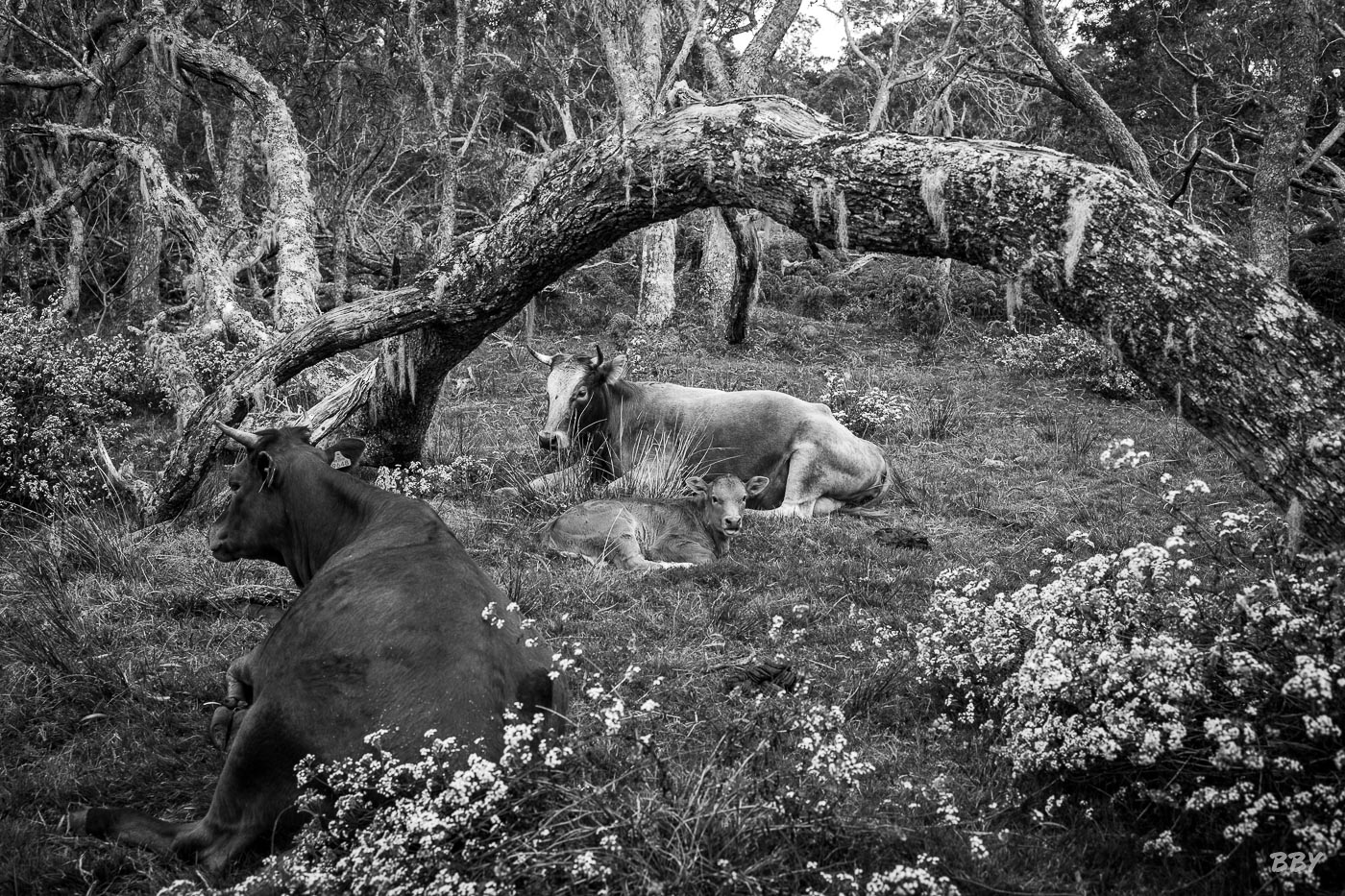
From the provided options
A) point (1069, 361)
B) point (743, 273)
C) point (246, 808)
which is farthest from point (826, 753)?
point (1069, 361)

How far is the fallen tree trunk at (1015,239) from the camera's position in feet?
12.9

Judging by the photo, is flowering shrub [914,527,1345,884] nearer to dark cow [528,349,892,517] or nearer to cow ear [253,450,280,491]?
cow ear [253,450,280,491]

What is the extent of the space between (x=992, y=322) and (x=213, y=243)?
12463 millimetres

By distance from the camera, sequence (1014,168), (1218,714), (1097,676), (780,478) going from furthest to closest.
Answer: (780,478)
(1014,168)
(1097,676)
(1218,714)

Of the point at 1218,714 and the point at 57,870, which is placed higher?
the point at 1218,714

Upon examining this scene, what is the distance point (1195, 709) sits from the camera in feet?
12.7

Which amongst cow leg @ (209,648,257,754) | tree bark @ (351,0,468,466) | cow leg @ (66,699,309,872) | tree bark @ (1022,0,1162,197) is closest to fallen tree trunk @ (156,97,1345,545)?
tree bark @ (351,0,468,466)

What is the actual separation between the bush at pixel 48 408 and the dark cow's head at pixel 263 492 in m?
3.32

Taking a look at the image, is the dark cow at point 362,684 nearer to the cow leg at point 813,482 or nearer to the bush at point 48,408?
the cow leg at point 813,482

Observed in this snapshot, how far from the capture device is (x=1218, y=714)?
3.79m

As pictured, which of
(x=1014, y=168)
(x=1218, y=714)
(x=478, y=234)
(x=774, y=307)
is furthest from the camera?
(x=774, y=307)

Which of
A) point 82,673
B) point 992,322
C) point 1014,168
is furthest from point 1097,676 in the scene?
point 992,322

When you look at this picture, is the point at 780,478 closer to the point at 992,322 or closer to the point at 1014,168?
the point at 1014,168

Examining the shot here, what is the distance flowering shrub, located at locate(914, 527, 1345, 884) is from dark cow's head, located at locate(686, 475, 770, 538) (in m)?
3.50
